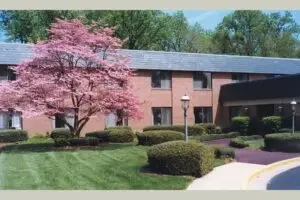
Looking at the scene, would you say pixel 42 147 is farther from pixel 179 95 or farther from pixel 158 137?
pixel 179 95

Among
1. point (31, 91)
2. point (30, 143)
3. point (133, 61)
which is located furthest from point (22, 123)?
point (133, 61)

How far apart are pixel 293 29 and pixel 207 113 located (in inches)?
485

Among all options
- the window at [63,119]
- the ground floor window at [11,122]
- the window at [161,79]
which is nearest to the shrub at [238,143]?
the window at [63,119]

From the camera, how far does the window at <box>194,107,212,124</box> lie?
28859 mm

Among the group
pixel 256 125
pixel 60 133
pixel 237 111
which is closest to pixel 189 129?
pixel 256 125

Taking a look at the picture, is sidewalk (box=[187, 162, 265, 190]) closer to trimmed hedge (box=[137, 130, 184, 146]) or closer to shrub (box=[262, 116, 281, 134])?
trimmed hedge (box=[137, 130, 184, 146])

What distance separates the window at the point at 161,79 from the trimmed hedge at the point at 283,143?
33.8ft

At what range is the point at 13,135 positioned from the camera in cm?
2175

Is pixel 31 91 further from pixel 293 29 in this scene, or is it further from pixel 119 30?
pixel 119 30

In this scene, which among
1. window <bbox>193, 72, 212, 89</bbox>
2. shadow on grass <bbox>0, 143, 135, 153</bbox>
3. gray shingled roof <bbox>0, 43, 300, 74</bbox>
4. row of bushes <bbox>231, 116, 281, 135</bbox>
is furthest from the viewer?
window <bbox>193, 72, 212, 89</bbox>

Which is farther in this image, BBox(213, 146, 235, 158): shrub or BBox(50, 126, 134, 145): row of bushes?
BBox(50, 126, 134, 145): row of bushes

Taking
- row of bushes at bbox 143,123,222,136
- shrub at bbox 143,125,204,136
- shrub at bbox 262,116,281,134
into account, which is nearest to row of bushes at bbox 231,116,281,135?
shrub at bbox 262,116,281,134

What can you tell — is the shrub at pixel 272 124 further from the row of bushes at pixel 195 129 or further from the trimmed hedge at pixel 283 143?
the trimmed hedge at pixel 283 143

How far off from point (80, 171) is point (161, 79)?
14.5 m
